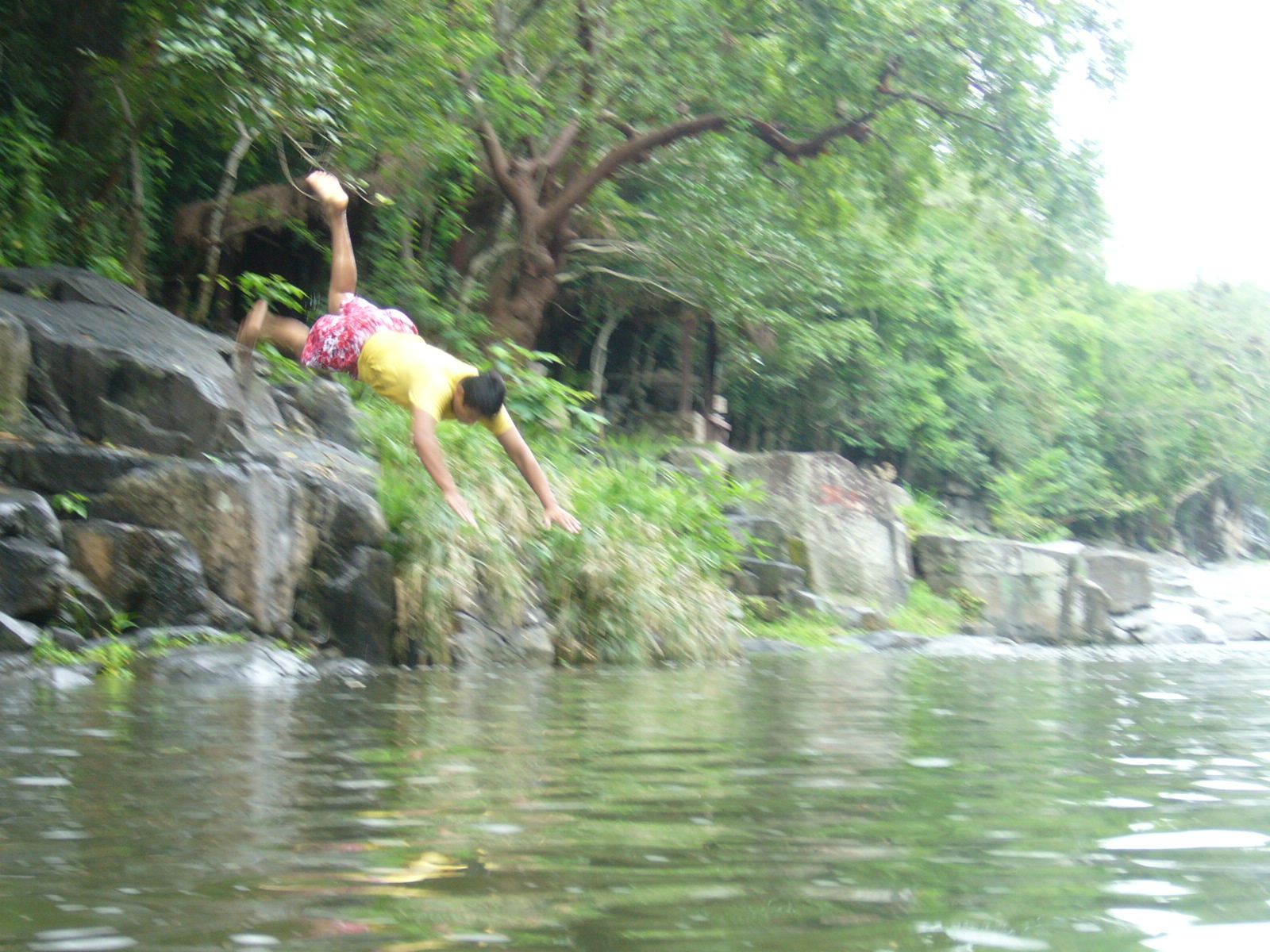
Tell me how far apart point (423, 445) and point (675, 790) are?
4.51 m

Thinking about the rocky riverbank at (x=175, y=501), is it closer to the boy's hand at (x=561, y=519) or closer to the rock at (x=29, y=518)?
the rock at (x=29, y=518)

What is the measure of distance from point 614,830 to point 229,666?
209 inches

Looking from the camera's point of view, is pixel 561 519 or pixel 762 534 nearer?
pixel 561 519

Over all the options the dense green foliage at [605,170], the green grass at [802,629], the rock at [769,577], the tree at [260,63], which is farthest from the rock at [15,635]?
the rock at [769,577]

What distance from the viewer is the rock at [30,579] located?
802cm

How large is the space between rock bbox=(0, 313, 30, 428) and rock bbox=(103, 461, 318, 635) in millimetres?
940

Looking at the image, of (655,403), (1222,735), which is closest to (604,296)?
(655,403)

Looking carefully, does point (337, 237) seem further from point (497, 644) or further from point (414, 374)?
point (497, 644)

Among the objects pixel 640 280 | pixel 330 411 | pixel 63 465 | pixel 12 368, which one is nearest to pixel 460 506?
pixel 63 465

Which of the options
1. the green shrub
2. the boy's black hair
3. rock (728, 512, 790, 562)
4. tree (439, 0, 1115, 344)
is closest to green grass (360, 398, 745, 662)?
the boy's black hair

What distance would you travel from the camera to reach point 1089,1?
16.9 meters

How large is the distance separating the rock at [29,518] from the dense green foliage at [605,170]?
3.15 metres

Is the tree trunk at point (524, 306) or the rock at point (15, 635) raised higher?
the tree trunk at point (524, 306)

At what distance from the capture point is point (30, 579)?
26.6ft
